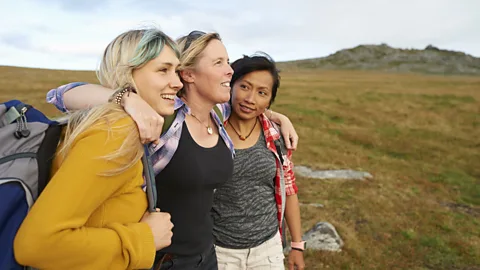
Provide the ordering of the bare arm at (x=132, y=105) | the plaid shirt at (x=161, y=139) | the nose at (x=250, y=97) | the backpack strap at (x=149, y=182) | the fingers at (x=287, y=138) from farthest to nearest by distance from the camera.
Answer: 1. the fingers at (x=287, y=138)
2. the nose at (x=250, y=97)
3. the plaid shirt at (x=161, y=139)
4. the backpack strap at (x=149, y=182)
5. the bare arm at (x=132, y=105)

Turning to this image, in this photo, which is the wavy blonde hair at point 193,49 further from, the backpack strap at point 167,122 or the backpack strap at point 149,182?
the backpack strap at point 149,182

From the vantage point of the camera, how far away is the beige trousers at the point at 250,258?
3818 millimetres

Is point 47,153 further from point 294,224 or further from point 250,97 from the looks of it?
point 294,224

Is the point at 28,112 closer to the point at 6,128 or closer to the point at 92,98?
the point at 6,128

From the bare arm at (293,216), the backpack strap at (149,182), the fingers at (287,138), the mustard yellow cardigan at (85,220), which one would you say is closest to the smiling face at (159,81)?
the backpack strap at (149,182)

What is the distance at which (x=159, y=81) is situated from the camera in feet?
8.43

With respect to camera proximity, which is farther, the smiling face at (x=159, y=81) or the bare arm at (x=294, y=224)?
the bare arm at (x=294, y=224)

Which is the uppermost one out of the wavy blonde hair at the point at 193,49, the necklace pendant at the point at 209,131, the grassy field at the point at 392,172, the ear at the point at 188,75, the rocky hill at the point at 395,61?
the wavy blonde hair at the point at 193,49

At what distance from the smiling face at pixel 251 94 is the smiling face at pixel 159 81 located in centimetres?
143

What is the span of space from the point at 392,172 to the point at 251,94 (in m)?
14.0

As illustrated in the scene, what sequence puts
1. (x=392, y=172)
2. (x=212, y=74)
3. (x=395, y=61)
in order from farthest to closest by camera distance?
(x=395, y=61), (x=392, y=172), (x=212, y=74)

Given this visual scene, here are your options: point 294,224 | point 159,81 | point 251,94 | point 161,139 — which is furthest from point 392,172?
point 159,81

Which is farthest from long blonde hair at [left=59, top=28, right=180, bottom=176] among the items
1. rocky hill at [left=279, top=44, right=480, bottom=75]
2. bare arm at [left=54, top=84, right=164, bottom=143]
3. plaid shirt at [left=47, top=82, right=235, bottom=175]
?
rocky hill at [left=279, top=44, right=480, bottom=75]

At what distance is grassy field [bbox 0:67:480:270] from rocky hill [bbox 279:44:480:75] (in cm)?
7926
